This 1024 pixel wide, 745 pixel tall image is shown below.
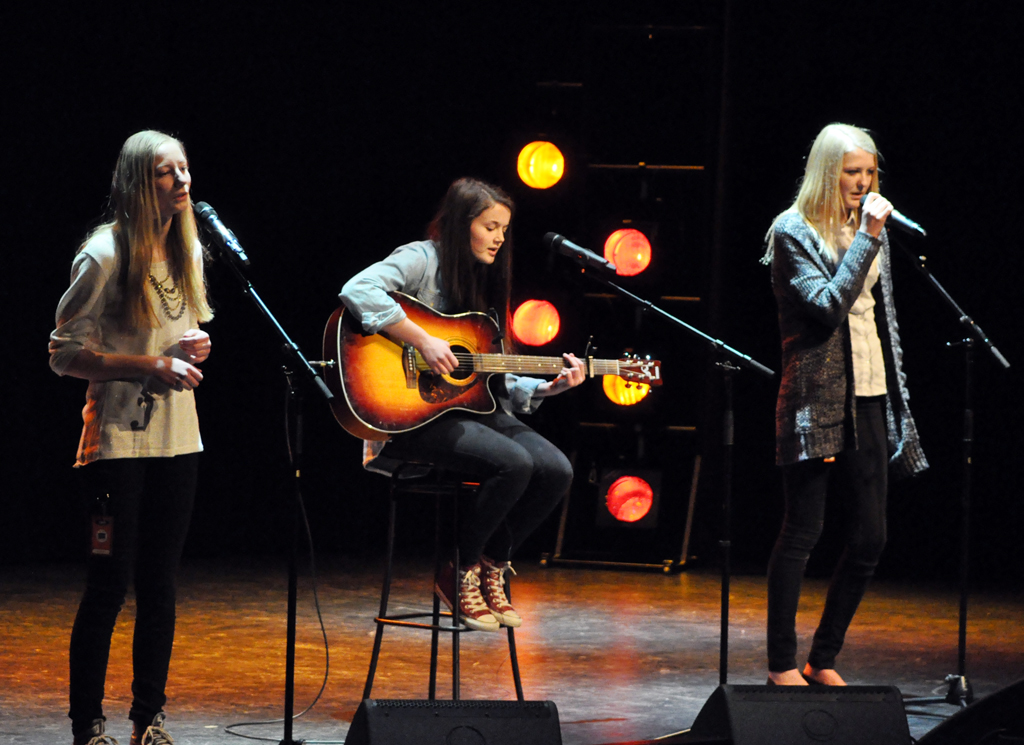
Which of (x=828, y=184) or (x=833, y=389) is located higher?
(x=828, y=184)

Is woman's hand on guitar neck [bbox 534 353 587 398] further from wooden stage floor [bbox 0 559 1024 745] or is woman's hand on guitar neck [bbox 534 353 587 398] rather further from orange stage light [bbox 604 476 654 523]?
orange stage light [bbox 604 476 654 523]

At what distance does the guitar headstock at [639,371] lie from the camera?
12.3ft

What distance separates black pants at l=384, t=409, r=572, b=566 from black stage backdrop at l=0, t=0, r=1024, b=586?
266cm

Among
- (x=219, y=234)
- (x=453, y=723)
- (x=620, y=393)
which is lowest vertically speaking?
(x=453, y=723)

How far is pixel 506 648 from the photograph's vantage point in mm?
4664

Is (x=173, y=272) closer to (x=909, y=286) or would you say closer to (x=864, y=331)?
(x=864, y=331)

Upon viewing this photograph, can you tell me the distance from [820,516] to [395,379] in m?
1.22

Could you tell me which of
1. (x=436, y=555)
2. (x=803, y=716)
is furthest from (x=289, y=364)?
(x=803, y=716)

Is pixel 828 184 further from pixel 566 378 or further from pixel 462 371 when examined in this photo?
pixel 462 371

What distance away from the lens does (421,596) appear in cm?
567

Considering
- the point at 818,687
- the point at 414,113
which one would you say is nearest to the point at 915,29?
the point at 414,113

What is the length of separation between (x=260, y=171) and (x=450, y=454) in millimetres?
3568

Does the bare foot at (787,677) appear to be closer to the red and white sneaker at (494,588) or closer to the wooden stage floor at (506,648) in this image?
the wooden stage floor at (506,648)

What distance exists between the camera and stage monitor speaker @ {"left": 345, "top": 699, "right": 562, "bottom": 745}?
249 centimetres
